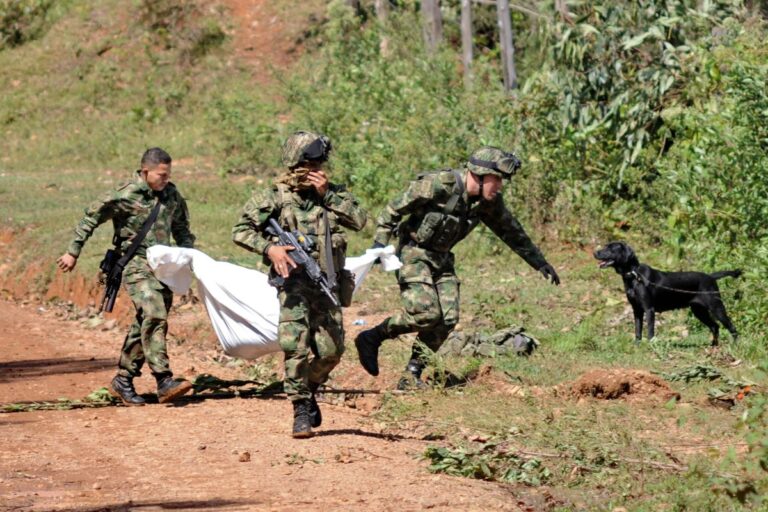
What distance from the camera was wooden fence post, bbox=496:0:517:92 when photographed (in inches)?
829

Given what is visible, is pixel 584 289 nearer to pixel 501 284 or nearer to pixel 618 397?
pixel 501 284

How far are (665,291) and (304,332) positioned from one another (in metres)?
4.60

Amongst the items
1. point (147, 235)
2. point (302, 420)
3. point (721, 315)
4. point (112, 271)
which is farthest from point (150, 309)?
point (721, 315)

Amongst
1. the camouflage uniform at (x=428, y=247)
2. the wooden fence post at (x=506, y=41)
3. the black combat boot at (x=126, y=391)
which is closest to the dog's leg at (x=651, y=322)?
the camouflage uniform at (x=428, y=247)

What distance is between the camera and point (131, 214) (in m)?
9.12

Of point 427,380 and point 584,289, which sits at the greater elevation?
point 427,380

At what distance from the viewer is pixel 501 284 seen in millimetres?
14539

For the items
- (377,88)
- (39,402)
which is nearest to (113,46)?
(377,88)

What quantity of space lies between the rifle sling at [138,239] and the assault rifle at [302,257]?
4.75ft

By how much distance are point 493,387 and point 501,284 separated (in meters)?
5.25

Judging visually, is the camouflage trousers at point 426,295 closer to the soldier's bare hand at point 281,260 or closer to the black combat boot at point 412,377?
the black combat boot at point 412,377

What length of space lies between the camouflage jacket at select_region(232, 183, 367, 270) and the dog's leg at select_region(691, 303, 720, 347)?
14.5ft

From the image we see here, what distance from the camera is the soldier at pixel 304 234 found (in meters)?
7.89

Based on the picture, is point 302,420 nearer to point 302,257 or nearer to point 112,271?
point 302,257
